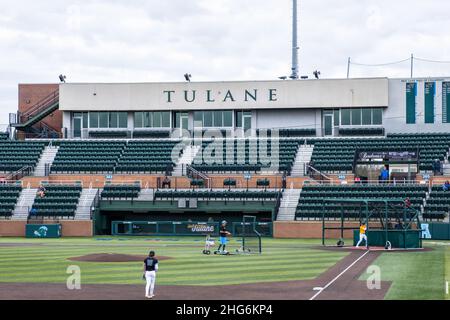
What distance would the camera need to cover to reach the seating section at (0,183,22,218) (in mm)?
66125

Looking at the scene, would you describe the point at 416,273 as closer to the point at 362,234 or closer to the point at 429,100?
the point at 362,234

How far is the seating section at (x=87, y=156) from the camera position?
7469 centimetres

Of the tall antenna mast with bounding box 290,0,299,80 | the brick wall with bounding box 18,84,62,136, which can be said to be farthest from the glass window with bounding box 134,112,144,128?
the tall antenna mast with bounding box 290,0,299,80

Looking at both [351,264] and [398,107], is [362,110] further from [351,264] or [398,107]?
[351,264]

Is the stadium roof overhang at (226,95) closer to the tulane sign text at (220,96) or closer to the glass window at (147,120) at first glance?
the tulane sign text at (220,96)

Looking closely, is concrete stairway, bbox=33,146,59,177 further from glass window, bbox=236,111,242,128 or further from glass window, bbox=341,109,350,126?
glass window, bbox=341,109,350,126

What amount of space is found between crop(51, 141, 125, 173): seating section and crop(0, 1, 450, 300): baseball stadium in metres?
0.19

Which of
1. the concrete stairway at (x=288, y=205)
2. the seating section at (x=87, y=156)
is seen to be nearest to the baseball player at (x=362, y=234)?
the concrete stairway at (x=288, y=205)

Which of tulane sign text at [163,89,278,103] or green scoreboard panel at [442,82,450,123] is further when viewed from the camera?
tulane sign text at [163,89,278,103]

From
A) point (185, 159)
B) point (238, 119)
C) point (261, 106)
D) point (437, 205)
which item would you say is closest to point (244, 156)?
point (185, 159)

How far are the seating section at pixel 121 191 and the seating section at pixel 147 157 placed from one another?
3.86 m

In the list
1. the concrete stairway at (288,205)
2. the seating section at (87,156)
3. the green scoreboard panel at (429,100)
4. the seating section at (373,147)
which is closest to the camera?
the concrete stairway at (288,205)
